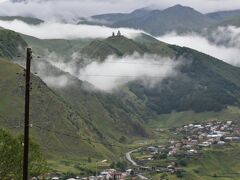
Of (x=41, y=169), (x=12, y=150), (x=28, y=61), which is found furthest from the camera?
(x=41, y=169)

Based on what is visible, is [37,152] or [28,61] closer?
[28,61]

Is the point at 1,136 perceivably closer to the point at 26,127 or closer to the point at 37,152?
the point at 37,152

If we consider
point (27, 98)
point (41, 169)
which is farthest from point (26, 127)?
point (41, 169)

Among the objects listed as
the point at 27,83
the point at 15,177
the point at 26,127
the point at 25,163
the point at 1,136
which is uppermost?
the point at 27,83

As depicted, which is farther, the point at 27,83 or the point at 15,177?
the point at 15,177

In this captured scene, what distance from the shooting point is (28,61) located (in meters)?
33.6

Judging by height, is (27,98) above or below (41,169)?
above

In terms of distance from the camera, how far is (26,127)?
34.8m

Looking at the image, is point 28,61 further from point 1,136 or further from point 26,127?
point 1,136

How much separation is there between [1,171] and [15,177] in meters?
2.03

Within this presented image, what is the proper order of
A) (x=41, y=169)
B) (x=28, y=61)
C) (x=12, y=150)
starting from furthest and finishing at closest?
(x=41, y=169) < (x=12, y=150) < (x=28, y=61)

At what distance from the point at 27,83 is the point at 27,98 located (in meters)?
1.71

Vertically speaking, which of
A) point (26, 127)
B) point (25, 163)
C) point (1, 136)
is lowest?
point (1, 136)

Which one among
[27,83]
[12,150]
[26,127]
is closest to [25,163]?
[26,127]
